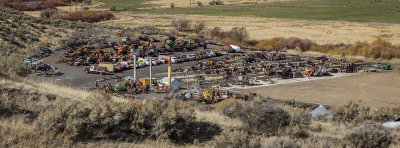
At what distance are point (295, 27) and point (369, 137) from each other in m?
76.9

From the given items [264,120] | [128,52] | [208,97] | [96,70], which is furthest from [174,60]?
[264,120]

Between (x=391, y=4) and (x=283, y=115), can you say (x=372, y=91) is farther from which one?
(x=391, y=4)

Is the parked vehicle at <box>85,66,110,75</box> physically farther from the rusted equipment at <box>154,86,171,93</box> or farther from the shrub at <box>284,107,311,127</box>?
the shrub at <box>284,107,311,127</box>

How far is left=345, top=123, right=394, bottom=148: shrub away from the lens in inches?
492

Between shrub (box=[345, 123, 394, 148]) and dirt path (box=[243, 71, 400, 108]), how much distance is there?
2062cm

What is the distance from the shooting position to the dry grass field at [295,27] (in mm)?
74312

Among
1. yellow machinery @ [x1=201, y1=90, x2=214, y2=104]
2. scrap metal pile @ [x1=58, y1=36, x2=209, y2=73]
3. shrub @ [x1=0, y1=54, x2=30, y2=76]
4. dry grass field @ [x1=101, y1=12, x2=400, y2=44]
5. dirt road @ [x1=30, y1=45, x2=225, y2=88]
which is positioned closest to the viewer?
shrub @ [x1=0, y1=54, x2=30, y2=76]

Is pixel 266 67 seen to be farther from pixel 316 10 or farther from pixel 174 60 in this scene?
pixel 316 10

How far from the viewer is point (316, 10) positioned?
115188 mm

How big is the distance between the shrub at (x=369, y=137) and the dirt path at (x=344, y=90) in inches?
812

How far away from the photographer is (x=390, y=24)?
8812 centimetres

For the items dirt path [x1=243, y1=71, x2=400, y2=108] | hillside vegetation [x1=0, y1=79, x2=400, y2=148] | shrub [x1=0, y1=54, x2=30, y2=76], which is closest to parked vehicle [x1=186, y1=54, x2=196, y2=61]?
dirt path [x1=243, y1=71, x2=400, y2=108]

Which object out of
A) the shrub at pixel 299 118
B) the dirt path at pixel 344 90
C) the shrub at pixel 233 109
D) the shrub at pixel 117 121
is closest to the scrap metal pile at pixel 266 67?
the dirt path at pixel 344 90

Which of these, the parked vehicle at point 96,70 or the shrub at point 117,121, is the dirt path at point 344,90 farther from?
the shrub at point 117,121
